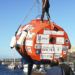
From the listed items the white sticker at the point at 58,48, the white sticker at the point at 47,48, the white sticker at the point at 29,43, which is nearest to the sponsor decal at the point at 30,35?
the white sticker at the point at 29,43

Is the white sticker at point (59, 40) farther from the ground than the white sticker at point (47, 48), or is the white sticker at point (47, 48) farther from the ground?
the white sticker at point (59, 40)

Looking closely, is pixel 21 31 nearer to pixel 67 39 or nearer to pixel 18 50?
pixel 18 50

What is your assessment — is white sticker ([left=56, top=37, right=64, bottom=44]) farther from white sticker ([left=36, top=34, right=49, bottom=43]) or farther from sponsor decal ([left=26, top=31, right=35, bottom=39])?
sponsor decal ([left=26, top=31, right=35, bottom=39])

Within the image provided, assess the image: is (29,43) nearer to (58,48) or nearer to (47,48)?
(47,48)

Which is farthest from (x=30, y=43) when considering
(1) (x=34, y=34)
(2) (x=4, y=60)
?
(2) (x=4, y=60)

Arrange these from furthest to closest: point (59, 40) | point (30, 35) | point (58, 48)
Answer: point (59, 40) → point (58, 48) → point (30, 35)

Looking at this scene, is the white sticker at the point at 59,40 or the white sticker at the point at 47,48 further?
the white sticker at the point at 59,40

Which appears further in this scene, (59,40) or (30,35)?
(59,40)

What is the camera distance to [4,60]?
18362 cm

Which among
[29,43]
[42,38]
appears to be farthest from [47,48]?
[29,43]

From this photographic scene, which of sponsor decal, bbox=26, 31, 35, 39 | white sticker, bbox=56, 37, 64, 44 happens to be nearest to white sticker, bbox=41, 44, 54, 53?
white sticker, bbox=56, 37, 64, 44

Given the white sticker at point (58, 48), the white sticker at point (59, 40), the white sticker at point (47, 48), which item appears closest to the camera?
the white sticker at point (47, 48)

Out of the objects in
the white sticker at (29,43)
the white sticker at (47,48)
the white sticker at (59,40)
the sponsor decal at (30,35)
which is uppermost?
the sponsor decal at (30,35)

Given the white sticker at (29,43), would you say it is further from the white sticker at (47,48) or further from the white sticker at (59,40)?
the white sticker at (59,40)
